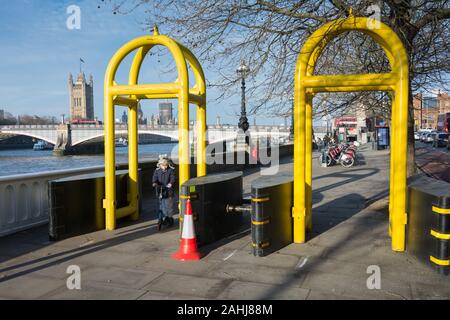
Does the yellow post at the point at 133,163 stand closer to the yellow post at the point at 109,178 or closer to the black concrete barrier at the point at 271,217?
the yellow post at the point at 109,178

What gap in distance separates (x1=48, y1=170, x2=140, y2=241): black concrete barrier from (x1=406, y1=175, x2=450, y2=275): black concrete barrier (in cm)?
481

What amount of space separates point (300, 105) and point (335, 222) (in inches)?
103

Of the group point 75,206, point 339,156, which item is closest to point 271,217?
point 75,206

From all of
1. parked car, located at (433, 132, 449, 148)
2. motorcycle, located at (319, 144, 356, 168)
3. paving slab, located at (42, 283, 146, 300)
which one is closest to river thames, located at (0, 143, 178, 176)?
motorcycle, located at (319, 144, 356, 168)

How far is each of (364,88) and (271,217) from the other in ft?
7.66

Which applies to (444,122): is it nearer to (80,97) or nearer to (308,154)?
(308,154)

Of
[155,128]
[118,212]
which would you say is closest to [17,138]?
[155,128]

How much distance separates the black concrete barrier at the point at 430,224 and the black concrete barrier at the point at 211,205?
2595 millimetres

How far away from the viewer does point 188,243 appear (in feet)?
17.9

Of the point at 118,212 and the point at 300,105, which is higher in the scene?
the point at 300,105

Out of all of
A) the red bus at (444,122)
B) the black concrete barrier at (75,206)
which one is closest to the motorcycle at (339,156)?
the black concrete barrier at (75,206)

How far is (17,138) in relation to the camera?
10388 cm

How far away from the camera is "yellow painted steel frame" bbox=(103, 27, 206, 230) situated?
6773mm
